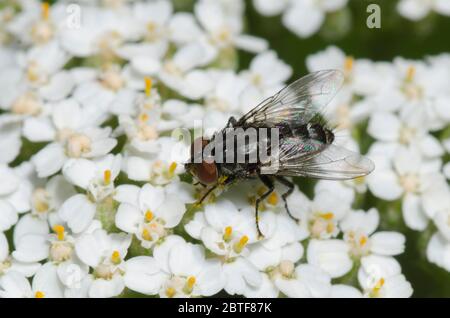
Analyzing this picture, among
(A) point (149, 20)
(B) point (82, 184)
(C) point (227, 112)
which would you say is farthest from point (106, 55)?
(B) point (82, 184)

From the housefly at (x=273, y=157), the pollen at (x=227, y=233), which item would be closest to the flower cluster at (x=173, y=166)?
the pollen at (x=227, y=233)

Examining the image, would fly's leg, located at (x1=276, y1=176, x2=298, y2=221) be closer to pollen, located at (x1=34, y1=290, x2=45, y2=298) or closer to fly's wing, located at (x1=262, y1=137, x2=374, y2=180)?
fly's wing, located at (x1=262, y1=137, x2=374, y2=180)

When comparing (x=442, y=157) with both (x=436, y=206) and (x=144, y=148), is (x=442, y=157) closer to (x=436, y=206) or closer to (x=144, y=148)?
(x=436, y=206)

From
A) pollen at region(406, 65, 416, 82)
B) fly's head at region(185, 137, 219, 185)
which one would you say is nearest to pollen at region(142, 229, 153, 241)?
fly's head at region(185, 137, 219, 185)

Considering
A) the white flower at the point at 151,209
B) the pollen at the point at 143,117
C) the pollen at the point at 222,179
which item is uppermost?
the pollen at the point at 143,117

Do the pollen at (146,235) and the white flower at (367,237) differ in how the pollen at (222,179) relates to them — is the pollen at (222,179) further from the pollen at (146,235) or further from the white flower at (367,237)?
the white flower at (367,237)

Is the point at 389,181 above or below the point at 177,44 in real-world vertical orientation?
below

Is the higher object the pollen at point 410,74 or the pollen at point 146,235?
the pollen at point 410,74
